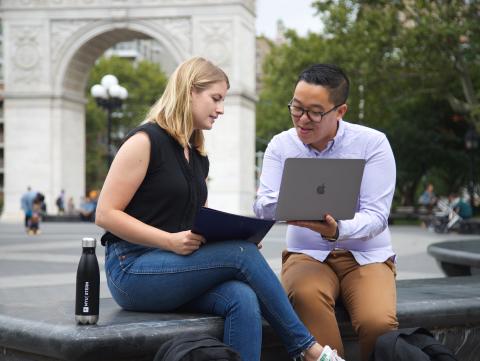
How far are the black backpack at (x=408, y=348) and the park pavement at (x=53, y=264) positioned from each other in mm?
1851

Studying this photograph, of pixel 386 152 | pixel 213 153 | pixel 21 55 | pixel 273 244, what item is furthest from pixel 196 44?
pixel 386 152

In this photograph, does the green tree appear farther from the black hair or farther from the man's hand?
the man's hand

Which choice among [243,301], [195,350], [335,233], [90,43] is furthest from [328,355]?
[90,43]

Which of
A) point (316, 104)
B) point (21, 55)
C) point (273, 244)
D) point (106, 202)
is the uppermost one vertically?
point (21, 55)

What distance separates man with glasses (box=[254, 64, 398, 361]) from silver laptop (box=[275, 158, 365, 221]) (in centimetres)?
8

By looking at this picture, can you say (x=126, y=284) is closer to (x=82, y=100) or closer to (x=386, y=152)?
(x=386, y=152)

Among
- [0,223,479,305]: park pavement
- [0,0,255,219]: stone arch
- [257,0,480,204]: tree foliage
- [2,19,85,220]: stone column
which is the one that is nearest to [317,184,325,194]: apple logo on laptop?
[0,223,479,305]: park pavement

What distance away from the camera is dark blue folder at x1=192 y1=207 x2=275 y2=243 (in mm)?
4609

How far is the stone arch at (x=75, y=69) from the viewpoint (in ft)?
121

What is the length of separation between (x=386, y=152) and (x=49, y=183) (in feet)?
112

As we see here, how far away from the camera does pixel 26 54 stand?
1503 inches

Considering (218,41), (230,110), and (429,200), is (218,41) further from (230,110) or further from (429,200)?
(429,200)

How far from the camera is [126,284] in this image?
4.86 metres

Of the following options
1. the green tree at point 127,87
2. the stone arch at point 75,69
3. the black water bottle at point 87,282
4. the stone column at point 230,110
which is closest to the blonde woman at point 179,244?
the black water bottle at point 87,282
